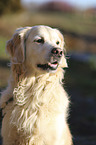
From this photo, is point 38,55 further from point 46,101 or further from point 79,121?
point 79,121

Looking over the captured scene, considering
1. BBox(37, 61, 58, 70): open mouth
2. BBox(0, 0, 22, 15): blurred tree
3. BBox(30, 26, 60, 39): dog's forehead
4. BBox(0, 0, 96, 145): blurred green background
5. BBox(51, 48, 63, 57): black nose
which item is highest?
BBox(0, 0, 22, 15): blurred tree

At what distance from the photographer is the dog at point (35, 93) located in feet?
13.0

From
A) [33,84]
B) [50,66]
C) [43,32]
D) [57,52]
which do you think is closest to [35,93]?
[33,84]

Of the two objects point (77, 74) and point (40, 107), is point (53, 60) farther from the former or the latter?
point (77, 74)

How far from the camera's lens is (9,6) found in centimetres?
2630

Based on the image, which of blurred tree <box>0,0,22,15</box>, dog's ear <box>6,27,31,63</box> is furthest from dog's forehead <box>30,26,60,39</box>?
blurred tree <box>0,0,22,15</box>

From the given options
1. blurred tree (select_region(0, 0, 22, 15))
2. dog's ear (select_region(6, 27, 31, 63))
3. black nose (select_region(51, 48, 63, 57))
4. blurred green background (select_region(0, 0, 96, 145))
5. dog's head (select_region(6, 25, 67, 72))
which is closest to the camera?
black nose (select_region(51, 48, 63, 57))

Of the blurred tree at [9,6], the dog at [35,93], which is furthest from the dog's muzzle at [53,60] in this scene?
the blurred tree at [9,6]

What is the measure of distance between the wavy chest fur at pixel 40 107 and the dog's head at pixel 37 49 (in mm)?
252

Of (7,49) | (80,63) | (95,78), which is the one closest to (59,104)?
(7,49)

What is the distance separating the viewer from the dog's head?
3936 mm

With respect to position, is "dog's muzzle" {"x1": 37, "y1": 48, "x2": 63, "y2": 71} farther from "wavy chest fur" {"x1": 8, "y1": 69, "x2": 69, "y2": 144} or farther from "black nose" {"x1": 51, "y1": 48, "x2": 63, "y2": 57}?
"wavy chest fur" {"x1": 8, "y1": 69, "x2": 69, "y2": 144}

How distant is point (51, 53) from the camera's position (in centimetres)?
388

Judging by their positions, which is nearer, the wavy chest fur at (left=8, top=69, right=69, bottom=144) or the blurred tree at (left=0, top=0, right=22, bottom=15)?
the wavy chest fur at (left=8, top=69, right=69, bottom=144)
